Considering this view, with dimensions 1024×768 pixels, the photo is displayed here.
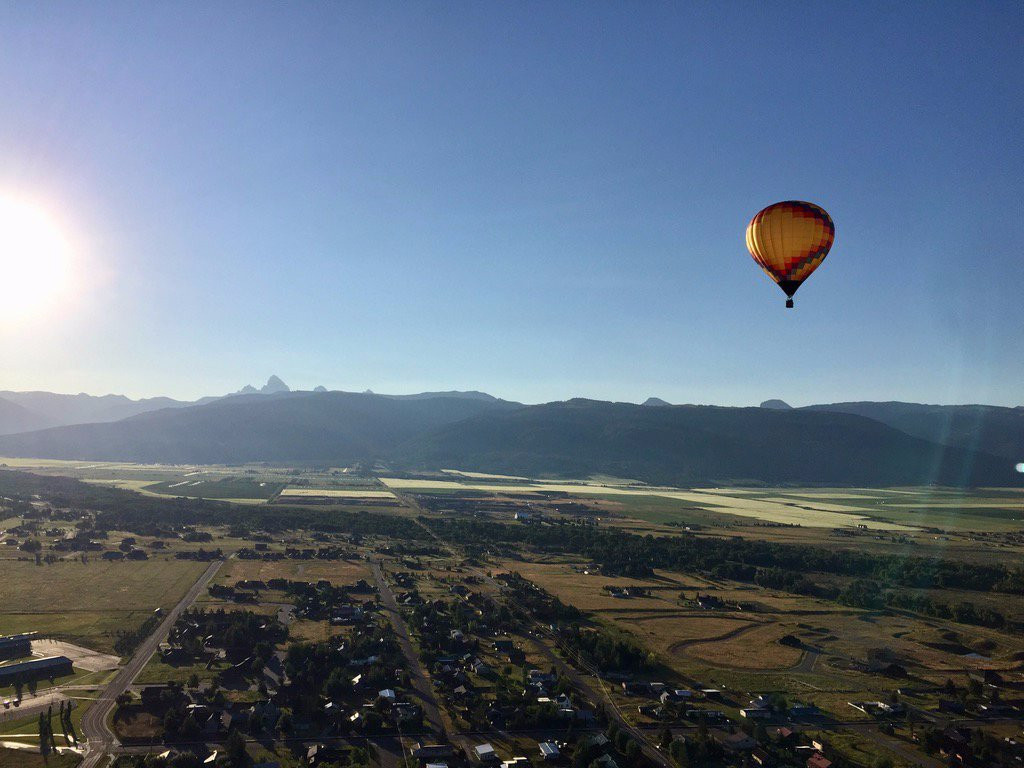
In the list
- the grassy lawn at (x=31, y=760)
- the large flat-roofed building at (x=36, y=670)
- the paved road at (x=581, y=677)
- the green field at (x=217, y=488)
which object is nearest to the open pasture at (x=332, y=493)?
the green field at (x=217, y=488)

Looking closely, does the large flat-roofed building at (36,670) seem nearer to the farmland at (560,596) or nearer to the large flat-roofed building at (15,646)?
the farmland at (560,596)

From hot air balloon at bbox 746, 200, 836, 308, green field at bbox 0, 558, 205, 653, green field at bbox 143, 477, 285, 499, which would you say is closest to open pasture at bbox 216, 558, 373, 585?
green field at bbox 0, 558, 205, 653

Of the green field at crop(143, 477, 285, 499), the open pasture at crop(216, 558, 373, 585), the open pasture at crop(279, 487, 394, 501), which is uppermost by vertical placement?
the open pasture at crop(279, 487, 394, 501)

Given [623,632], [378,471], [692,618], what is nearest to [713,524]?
[692,618]

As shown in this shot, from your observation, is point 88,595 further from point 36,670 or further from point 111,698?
point 111,698

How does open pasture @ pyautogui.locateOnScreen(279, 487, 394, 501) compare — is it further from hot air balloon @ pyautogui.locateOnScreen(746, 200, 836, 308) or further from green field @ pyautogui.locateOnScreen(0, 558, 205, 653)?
hot air balloon @ pyautogui.locateOnScreen(746, 200, 836, 308)
